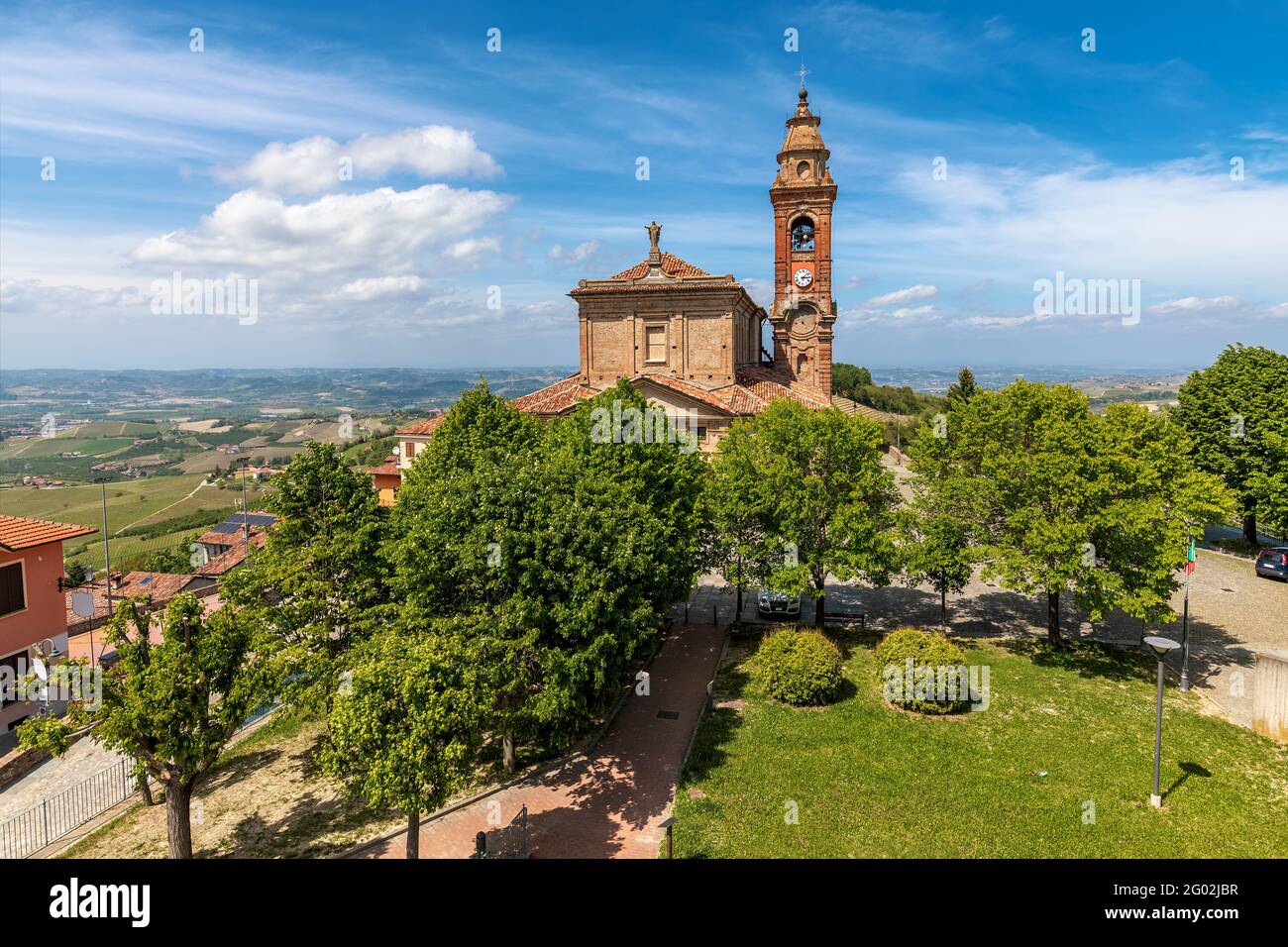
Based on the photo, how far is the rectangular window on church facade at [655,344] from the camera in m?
50.1

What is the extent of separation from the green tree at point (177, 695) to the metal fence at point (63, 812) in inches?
88.1

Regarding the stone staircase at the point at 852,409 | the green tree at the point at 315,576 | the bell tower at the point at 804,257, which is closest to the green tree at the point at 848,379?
the stone staircase at the point at 852,409

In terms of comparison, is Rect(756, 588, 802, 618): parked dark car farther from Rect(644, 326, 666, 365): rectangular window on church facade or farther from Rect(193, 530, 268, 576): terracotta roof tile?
Rect(193, 530, 268, 576): terracotta roof tile

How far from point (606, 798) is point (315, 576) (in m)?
9.94

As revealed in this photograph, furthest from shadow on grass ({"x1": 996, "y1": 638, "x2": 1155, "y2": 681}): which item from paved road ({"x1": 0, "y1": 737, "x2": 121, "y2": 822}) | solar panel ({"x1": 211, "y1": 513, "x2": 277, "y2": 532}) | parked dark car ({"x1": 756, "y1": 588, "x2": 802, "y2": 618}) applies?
solar panel ({"x1": 211, "y1": 513, "x2": 277, "y2": 532})

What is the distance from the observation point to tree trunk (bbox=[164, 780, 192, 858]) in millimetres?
14664

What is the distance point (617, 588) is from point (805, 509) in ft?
32.4

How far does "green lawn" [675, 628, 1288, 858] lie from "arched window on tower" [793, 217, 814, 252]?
38105 mm

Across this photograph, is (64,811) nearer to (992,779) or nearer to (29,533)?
(29,533)

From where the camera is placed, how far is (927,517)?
2722 cm

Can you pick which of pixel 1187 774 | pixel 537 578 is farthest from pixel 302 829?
pixel 1187 774

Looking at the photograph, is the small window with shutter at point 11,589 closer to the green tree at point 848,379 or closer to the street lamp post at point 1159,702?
the street lamp post at point 1159,702
